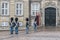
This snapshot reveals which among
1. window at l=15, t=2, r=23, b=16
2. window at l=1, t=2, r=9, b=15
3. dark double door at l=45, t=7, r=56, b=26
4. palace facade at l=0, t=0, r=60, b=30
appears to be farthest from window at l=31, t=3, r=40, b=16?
window at l=1, t=2, r=9, b=15

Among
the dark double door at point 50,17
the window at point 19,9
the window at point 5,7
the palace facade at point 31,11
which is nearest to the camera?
the palace facade at point 31,11

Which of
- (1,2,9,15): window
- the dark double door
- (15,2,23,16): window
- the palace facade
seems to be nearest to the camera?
the palace facade

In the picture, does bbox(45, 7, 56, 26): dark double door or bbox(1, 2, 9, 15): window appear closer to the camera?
bbox(1, 2, 9, 15): window

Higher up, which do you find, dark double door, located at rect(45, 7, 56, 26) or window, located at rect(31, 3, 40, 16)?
window, located at rect(31, 3, 40, 16)

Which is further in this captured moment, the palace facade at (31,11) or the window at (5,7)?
the window at (5,7)

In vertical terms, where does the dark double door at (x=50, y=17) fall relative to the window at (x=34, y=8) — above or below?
below

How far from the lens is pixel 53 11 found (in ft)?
118

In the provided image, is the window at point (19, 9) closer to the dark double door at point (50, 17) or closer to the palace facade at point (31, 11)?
the palace facade at point (31, 11)

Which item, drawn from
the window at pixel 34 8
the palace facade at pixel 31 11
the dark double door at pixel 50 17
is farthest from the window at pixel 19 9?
the dark double door at pixel 50 17

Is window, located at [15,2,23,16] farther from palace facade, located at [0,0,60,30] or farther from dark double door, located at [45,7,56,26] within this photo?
dark double door, located at [45,7,56,26]

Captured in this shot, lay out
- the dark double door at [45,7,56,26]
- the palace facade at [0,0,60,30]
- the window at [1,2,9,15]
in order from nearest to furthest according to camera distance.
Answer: the palace facade at [0,0,60,30], the window at [1,2,9,15], the dark double door at [45,7,56,26]

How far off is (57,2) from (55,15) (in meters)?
1.85

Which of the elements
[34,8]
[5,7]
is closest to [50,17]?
A: [34,8]

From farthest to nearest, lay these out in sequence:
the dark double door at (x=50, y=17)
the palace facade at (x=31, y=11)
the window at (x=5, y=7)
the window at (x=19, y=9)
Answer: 1. the dark double door at (x=50, y=17)
2. the window at (x=19, y=9)
3. the window at (x=5, y=7)
4. the palace facade at (x=31, y=11)
